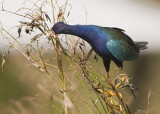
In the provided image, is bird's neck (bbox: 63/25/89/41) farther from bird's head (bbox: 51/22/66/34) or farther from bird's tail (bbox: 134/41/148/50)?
bird's tail (bbox: 134/41/148/50)

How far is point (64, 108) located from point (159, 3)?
3.37m

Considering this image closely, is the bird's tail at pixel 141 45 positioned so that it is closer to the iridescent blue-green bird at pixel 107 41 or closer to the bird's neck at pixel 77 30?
the iridescent blue-green bird at pixel 107 41

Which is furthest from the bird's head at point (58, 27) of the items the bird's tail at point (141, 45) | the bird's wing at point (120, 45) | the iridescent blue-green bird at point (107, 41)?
the bird's tail at point (141, 45)

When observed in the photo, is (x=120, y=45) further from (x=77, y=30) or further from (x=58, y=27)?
(x=58, y=27)

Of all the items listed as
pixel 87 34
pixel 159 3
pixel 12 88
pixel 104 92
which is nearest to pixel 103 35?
pixel 87 34

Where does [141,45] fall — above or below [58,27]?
below

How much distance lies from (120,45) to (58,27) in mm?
494

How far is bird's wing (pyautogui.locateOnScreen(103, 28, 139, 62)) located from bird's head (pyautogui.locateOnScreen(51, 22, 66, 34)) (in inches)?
13.6

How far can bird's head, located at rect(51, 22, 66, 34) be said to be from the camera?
1.82m

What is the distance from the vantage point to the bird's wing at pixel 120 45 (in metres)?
2.15

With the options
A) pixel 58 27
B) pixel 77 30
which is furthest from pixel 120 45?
pixel 58 27

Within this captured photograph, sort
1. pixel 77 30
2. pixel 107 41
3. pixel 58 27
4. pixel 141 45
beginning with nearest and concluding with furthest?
pixel 58 27 < pixel 77 30 < pixel 107 41 < pixel 141 45

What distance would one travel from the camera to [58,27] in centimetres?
185

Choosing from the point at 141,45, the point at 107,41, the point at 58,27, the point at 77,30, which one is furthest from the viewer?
the point at 141,45
